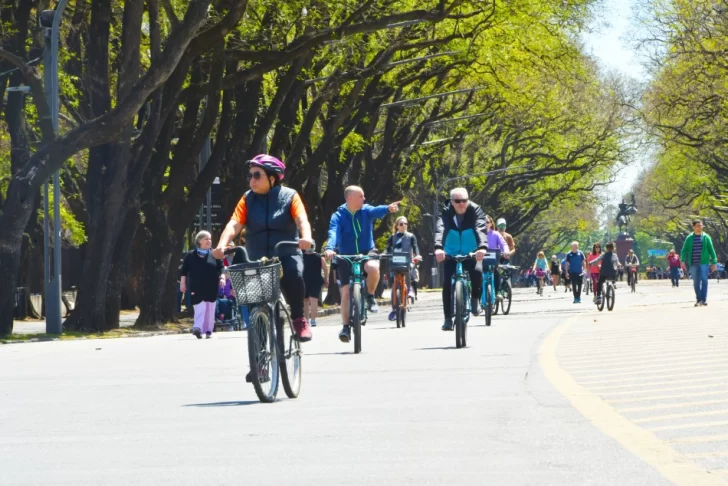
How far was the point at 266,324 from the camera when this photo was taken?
10.7m

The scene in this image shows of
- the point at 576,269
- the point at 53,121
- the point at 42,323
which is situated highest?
the point at 53,121

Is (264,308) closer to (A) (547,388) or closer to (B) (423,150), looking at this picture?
(A) (547,388)

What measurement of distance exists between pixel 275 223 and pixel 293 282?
1.41 ft

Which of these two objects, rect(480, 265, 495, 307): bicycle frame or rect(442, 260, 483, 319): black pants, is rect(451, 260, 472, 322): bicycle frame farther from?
rect(480, 265, 495, 307): bicycle frame

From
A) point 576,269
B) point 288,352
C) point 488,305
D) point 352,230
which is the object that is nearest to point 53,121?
point 488,305

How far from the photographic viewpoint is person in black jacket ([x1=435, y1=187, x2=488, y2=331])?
17.5 m

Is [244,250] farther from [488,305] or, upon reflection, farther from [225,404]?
[488,305]

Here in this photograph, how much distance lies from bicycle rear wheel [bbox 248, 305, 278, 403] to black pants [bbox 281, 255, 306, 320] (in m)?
0.71

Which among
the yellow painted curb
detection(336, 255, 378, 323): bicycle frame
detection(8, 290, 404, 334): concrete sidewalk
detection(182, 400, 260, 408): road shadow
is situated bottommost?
the yellow painted curb

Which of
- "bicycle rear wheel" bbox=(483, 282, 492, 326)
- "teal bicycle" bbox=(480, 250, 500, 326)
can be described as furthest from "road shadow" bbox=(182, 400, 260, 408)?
"bicycle rear wheel" bbox=(483, 282, 492, 326)

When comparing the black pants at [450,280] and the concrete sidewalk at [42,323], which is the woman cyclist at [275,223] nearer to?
the black pants at [450,280]

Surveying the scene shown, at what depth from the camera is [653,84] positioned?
52.8 meters

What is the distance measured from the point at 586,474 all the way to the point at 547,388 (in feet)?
14.9

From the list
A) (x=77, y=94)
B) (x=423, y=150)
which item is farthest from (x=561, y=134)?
(x=77, y=94)
